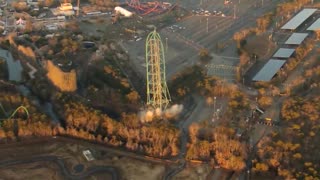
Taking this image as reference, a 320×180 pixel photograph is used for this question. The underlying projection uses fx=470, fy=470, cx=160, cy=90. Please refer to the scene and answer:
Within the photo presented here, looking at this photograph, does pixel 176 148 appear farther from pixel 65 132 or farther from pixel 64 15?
pixel 64 15

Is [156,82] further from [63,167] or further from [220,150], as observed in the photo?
[63,167]

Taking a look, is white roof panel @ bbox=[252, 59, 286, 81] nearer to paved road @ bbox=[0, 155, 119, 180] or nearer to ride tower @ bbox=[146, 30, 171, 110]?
ride tower @ bbox=[146, 30, 171, 110]

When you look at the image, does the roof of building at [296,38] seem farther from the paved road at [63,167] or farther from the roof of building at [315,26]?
the paved road at [63,167]

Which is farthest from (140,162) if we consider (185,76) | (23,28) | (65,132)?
(23,28)

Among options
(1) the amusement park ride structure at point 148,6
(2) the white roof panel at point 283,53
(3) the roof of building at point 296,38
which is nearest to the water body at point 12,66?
(1) the amusement park ride structure at point 148,6

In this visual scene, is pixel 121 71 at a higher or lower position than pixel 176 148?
higher

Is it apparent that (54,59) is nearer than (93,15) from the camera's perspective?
Yes
